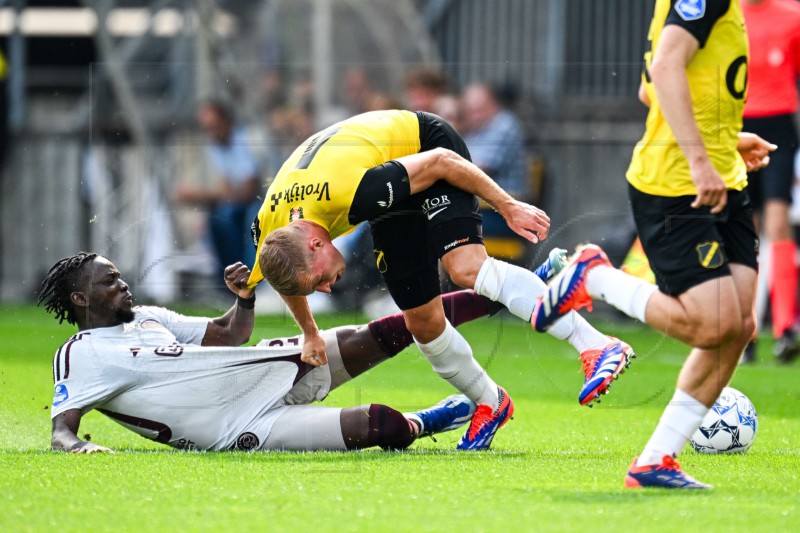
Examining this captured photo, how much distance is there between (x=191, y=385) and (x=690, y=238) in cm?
243

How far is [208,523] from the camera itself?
4.36m

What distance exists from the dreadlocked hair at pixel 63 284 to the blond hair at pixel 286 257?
3.81ft

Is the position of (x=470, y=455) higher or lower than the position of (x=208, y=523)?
lower

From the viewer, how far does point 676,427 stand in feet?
16.3

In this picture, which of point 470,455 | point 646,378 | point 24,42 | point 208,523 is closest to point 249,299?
point 470,455

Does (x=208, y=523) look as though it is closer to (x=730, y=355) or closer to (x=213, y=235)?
(x=730, y=355)

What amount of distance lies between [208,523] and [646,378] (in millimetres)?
4990

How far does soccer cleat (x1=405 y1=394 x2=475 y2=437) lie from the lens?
6430 mm

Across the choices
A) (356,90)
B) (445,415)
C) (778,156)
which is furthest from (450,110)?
(445,415)

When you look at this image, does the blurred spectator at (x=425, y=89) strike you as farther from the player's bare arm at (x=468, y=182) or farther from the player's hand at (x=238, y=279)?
the player's bare arm at (x=468, y=182)

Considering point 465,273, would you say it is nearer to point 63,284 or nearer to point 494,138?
point 63,284

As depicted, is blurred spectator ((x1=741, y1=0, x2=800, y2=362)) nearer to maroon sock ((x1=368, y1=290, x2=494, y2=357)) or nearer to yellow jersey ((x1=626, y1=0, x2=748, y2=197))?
maroon sock ((x1=368, y1=290, x2=494, y2=357))

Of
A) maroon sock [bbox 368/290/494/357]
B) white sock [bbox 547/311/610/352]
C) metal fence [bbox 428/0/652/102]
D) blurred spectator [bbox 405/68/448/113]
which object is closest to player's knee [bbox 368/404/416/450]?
maroon sock [bbox 368/290/494/357]

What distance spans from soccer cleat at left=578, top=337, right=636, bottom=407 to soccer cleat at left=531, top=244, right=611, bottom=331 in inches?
17.8
